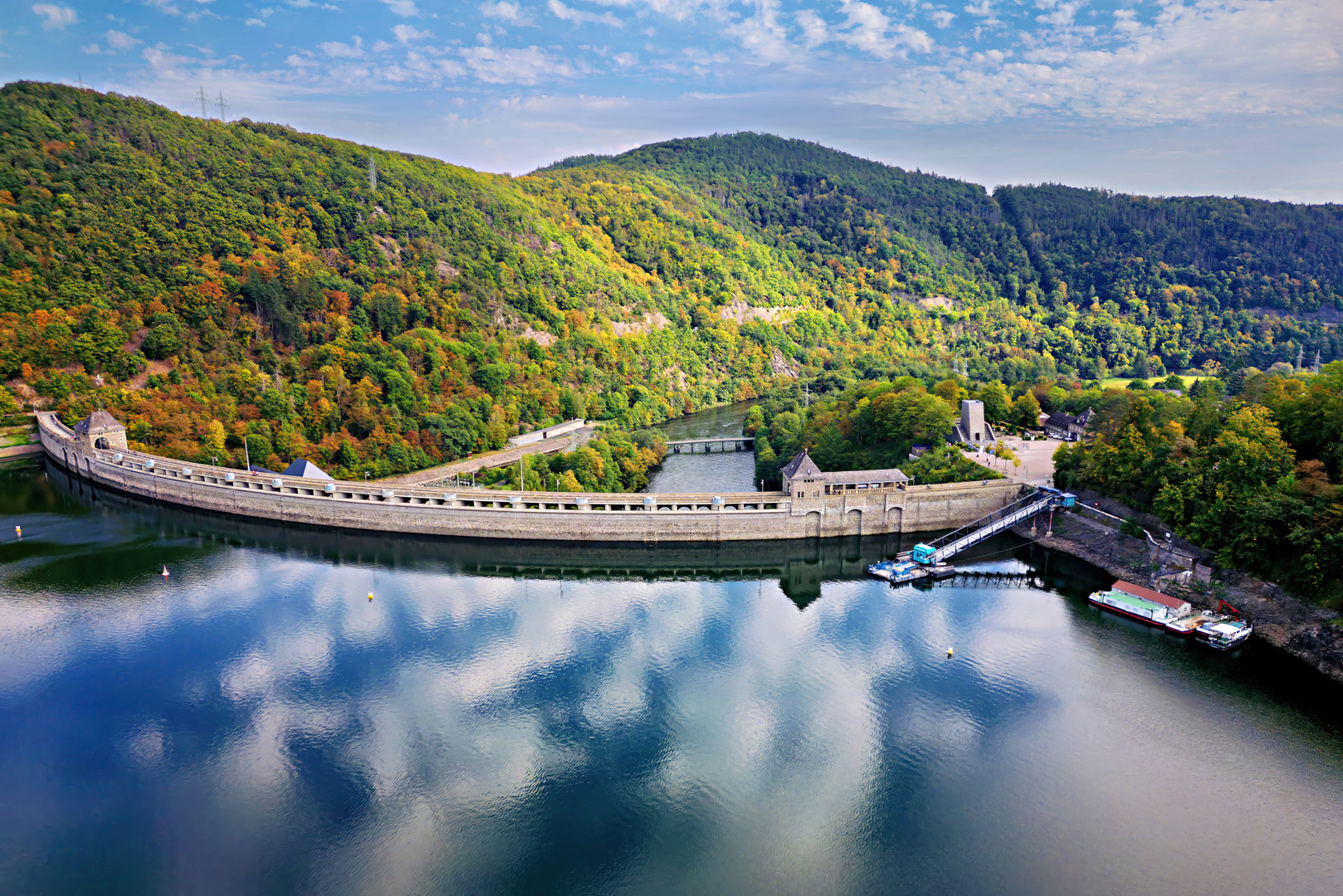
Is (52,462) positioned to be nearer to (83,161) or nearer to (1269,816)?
(83,161)

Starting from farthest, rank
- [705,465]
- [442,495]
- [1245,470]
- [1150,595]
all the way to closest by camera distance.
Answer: [705,465] → [442,495] → [1245,470] → [1150,595]

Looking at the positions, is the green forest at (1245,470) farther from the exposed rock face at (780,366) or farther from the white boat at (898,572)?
the exposed rock face at (780,366)

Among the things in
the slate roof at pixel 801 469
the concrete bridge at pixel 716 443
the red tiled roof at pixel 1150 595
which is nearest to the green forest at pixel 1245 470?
the red tiled roof at pixel 1150 595

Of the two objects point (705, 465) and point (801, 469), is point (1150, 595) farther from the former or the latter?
point (705, 465)

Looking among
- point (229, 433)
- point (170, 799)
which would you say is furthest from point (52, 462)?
point (170, 799)

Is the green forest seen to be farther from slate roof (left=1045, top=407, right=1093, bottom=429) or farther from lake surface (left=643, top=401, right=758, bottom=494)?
lake surface (left=643, top=401, right=758, bottom=494)

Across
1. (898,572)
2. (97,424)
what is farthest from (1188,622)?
(97,424)
